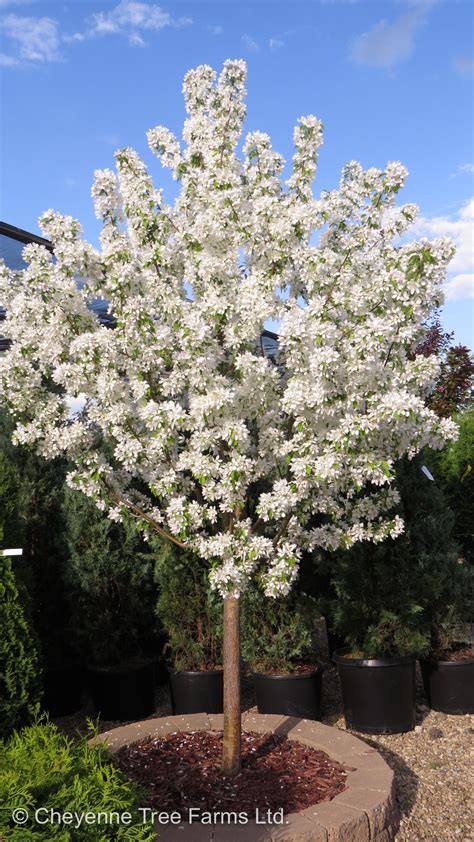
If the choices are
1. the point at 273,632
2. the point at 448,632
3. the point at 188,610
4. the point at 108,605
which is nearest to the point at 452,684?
the point at 448,632

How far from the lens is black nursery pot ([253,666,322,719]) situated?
4.88 m

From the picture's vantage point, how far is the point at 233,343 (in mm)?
3428

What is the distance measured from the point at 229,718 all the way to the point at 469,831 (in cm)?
131

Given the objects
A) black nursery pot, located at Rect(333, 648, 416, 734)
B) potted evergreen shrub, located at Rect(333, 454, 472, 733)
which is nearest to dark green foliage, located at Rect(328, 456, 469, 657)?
potted evergreen shrub, located at Rect(333, 454, 472, 733)

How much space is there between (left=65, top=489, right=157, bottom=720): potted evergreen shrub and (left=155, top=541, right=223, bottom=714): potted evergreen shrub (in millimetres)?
246

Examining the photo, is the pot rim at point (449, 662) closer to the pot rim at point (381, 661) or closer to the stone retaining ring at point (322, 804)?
the pot rim at point (381, 661)

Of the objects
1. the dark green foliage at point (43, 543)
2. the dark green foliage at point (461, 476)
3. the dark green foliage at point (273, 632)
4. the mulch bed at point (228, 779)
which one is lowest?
the mulch bed at point (228, 779)

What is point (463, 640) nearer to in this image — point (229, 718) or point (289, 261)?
point (229, 718)

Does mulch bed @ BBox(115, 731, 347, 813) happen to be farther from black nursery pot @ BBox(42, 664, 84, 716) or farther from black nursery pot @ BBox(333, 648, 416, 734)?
black nursery pot @ BBox(42, 664, 84, 716)

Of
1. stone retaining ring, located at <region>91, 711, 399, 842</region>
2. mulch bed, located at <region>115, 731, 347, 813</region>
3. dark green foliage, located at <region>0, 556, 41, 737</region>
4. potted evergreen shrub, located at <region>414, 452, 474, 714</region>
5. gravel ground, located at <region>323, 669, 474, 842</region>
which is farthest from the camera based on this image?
potted evergreen shrub, located at <region>414, 452, 474, 714</region>

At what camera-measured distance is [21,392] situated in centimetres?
368

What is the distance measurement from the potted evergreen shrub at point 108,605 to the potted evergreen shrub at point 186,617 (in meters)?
0.25

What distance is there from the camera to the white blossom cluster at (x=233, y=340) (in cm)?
330

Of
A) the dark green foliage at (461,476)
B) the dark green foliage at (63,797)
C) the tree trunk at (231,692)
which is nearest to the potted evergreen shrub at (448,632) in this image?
the tree trunk at (231,692)
